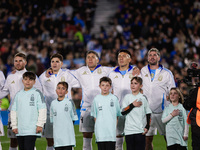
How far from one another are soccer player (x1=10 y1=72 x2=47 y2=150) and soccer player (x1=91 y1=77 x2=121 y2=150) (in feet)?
3.16

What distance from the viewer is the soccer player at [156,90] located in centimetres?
873

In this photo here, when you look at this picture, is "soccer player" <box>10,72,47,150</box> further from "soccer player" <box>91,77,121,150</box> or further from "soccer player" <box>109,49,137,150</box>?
"soccer player" <box>109,49,137,150</box>

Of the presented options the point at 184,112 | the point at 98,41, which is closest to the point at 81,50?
the point at 98,41

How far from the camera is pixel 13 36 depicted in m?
20.4

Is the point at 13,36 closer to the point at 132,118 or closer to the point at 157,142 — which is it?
the point at 157,142

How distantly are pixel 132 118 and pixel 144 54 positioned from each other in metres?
10.5

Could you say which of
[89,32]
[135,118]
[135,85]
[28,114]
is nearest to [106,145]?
[135,118]

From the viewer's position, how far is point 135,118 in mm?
7836

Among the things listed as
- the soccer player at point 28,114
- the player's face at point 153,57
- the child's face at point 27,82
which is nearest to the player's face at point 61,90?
the soccer player at point 28,114

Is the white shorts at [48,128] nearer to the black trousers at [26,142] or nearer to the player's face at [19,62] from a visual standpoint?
the black trousers at [26,142]

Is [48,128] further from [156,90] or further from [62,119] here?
[156,90]

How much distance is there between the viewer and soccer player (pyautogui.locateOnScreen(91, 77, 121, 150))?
25.5 ft

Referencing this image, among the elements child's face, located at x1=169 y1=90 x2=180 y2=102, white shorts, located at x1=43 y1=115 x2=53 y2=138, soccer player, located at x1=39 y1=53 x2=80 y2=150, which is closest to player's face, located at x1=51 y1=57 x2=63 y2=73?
soccer player, located at x1=39 y1=53 x2=80 y2=150

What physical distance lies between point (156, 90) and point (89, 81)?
1.36m
